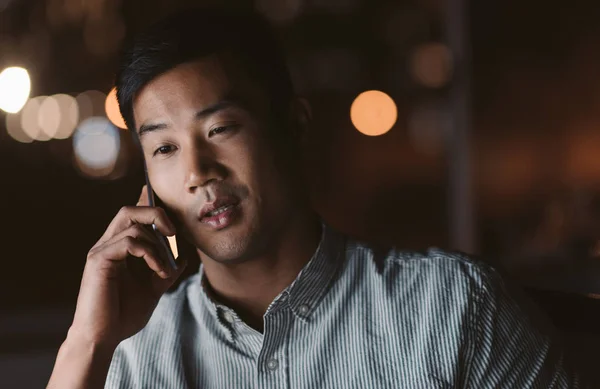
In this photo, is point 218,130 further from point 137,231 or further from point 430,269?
point 430,269

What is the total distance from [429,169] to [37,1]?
3.56 metres

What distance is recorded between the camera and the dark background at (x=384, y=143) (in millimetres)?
3160

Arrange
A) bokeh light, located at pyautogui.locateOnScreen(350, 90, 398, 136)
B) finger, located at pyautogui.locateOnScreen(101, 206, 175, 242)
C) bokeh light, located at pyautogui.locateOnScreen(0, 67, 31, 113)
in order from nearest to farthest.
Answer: finger, located at pyautogui.locateOnScreen(101, 206, 175, 242), bokeh light, located at pyautogui.locateOnScreen(0, 67, 31, 113), bokeh light, located at pyautogui.locateOnScreen(350, 90, 398, 136)

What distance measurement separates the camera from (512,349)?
141 centimetres

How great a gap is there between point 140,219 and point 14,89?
6.12ft

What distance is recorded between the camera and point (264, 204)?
59.8 inches

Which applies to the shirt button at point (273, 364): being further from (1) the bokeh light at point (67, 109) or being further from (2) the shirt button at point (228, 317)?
(1) the bokeh light at point (67, 109)

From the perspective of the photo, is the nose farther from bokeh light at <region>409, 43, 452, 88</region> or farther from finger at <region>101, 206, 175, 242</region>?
bokeh light at <region>409, 43, 452, 88</region>

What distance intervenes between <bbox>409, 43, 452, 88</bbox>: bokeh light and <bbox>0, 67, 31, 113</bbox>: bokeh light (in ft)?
7.47

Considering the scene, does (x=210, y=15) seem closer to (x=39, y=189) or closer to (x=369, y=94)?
(x=39, y=189)

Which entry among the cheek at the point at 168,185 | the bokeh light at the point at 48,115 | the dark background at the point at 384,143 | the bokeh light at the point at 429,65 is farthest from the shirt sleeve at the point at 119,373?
the bokeh light at the point at 429,65

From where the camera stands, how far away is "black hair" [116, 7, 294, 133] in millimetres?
1527

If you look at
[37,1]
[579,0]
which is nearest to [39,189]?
[37,1]

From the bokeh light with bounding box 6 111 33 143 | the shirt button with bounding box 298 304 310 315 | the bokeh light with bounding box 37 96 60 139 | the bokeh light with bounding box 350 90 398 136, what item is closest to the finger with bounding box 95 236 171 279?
the shirt button with bounding box 298 304 310 315
